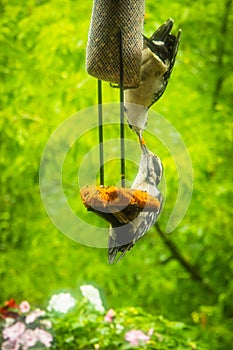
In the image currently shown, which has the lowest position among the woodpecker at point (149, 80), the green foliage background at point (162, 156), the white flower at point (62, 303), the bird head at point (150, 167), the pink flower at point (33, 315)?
the pink flower at point (33, 315)

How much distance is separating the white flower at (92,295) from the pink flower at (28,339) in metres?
0.25

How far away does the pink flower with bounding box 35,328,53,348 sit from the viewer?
9.85ft

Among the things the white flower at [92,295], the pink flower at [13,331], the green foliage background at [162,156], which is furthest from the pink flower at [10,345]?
the green foliage background at [162,156]

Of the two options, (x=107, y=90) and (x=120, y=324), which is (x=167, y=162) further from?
(x=120, y=324)

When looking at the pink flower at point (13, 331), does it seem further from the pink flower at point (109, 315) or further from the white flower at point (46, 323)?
the pink flower at point (109, 315)

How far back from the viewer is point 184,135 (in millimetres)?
3432

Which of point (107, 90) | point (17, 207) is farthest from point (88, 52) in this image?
point (17, 207)

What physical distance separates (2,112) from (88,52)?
172 cm

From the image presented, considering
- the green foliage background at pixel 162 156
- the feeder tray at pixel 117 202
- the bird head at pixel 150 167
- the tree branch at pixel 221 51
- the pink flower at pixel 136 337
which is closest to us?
the feeder tray at pixel 117 202

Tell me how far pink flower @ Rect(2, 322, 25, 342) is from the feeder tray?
1.49 m

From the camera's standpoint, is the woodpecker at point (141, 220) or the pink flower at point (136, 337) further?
the pink flower at point (136, 337)

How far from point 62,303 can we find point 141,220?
5.10ft

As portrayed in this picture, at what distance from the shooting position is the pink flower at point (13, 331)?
303 cm

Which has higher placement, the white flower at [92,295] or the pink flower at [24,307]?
the white flower at [92,295]
